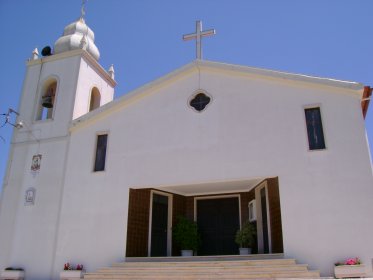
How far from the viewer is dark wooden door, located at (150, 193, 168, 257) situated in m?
12.8

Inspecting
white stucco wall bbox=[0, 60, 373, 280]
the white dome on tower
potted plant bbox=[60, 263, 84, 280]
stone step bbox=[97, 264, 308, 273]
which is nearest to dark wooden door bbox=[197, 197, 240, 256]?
white stucco wall bbox=[0, 60, 373, 280]

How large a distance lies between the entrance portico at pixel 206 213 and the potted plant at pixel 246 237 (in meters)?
0.22

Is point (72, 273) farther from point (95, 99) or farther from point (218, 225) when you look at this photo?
point (95, 99)

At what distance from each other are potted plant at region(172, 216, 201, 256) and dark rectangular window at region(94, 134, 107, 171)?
10.4 ft

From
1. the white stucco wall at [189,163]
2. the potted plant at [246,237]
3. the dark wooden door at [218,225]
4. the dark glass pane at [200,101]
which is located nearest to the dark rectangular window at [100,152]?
the white stucco wall at [189,163]

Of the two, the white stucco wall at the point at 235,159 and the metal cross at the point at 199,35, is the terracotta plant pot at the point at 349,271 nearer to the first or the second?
the white stucco wall at the point at 235,159

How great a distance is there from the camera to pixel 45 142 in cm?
1417

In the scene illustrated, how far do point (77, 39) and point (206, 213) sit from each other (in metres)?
8.50

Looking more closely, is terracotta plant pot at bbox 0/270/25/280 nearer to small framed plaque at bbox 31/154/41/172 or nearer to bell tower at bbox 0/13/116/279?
bell tower at bbox 0/13/116/279

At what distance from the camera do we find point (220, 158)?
1163 centimetres

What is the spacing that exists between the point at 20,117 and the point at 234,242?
904 centimetres

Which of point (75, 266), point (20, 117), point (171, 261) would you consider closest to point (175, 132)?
point (171, 261)

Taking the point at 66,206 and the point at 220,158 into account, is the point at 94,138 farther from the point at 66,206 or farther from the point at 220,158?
the point at 220,158

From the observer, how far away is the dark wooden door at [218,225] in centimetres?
1322
